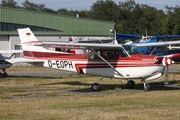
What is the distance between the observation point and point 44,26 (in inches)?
1925

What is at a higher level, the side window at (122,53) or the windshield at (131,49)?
the windshield at (131,49)

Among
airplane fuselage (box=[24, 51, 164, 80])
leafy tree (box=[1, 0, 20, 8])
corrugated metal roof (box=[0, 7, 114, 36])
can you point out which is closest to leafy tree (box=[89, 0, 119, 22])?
leafy tree (box=[1, 0, 20, 8])

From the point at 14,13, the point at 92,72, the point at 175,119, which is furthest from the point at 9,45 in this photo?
the point at 175,119

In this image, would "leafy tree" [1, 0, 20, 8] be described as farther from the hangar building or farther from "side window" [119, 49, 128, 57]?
"side window" [119, 49, 128, 57]

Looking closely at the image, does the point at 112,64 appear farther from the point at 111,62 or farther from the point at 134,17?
the point at 134,17

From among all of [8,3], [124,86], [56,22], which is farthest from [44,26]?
A: [8,3]

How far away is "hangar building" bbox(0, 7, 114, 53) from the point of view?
46.8 m

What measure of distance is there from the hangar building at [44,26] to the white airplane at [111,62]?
2770cm

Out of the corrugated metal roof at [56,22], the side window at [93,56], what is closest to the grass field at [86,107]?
the side window at [93,56]

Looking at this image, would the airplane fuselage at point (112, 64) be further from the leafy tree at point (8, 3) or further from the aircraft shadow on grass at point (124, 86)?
the leafy tree at point (8, 3)

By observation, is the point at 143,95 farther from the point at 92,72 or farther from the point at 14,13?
the point at 14,13

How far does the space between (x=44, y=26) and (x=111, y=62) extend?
31.5m

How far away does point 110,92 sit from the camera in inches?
686

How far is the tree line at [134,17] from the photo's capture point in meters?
80.6
